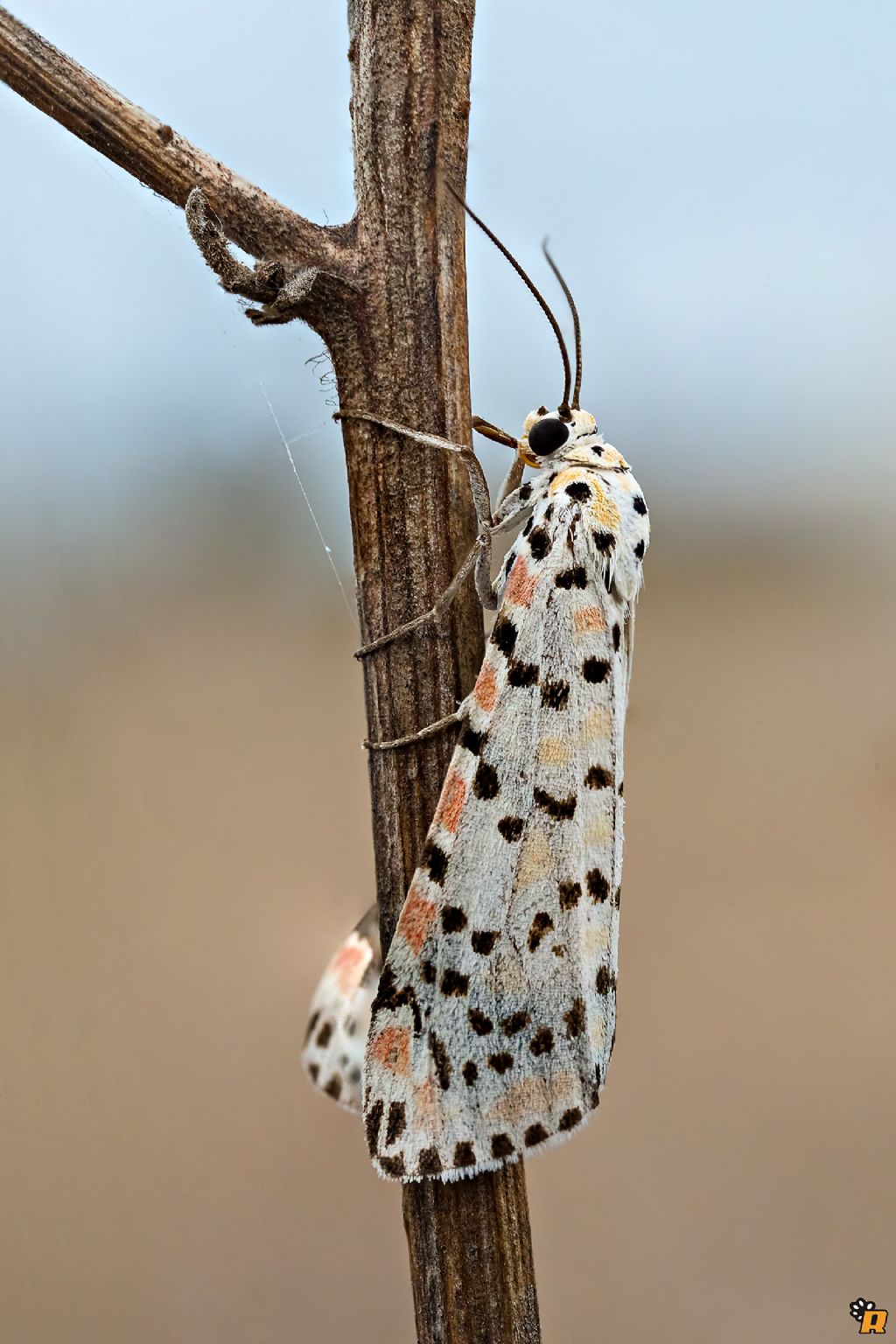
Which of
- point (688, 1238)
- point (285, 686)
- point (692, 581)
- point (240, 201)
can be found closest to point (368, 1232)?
point (688, 1238)

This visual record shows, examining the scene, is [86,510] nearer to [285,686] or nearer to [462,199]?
[285,686]

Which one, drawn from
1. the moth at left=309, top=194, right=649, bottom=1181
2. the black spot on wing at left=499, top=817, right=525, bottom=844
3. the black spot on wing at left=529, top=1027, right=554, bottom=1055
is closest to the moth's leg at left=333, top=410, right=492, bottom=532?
the moth at left=309, top=194, right=649, bottom=1181

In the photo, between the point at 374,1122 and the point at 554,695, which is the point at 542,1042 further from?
the point at 554,695

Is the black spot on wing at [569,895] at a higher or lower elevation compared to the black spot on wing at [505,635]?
lower

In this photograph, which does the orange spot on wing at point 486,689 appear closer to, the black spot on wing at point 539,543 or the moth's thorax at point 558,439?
the black spot on wing at point 539,543

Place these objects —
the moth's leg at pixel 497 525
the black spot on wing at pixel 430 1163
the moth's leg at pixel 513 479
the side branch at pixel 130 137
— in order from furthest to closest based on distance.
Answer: the moth's leg at pixel 513 479 < the moth's leg at pixel 497 525 < the black spot on wing at pixel 430 1163 < the side branch at pixel 130 137

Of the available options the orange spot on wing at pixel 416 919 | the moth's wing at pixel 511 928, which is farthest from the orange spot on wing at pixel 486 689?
the orange spot on wing at pixel 416 919

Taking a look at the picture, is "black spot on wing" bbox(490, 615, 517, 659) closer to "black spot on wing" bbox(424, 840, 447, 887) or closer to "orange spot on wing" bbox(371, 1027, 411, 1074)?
"black spot on wing" bbox(424, 840, 447, 887)
